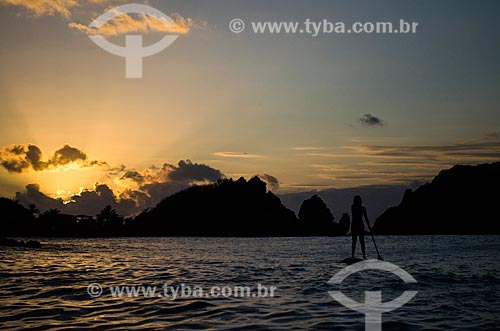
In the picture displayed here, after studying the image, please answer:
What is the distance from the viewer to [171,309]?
11977mm

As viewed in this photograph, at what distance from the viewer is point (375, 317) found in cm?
1072

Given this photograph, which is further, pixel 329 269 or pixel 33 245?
pixel 33 245

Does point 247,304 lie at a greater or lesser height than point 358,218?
lesser

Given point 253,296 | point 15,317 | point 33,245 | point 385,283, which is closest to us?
point 15,317

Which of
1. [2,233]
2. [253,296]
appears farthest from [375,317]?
[2,233]

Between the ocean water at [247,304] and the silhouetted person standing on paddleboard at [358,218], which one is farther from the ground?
the silhouetted person standing on paddleboard at [358,218]

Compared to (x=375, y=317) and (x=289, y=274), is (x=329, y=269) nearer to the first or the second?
(x=289, y=274)

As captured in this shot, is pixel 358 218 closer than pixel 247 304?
No

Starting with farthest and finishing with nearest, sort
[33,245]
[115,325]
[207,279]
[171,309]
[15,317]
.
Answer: [33,245], [207,279], [171,309], [15,317], [115,325]

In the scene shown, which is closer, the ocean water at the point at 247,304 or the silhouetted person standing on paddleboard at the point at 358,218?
the ocean water at the point at 247,304

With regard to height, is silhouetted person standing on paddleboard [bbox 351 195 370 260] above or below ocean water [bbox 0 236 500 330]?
above

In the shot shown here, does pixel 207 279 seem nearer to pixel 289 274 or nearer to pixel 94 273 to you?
pixel 289 274

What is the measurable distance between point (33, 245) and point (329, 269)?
143 ft

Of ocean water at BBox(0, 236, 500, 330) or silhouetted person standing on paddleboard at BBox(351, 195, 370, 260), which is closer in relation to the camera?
ocean water at BBox(0, 236, 500, 330)
